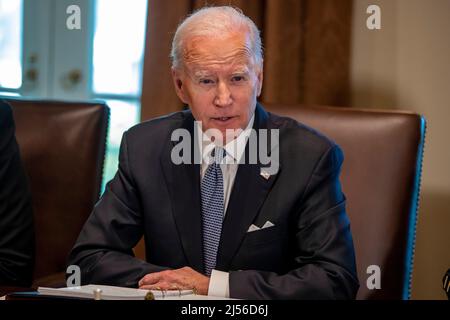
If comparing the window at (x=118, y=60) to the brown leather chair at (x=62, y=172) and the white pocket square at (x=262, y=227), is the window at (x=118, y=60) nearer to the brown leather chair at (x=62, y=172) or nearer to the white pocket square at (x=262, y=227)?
the brown leather chair at (x=62, y=172)

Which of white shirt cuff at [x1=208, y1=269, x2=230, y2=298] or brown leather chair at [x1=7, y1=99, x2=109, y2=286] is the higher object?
brown leather chair at [x1=7, y1=99, x2=109, y2=286]

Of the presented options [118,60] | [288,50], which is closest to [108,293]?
[288,50]

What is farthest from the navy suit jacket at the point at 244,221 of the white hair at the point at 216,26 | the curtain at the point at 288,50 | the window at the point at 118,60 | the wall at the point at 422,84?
the window at the point at 118,60

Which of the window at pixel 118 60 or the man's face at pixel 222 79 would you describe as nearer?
the man's face at pixel 222 79

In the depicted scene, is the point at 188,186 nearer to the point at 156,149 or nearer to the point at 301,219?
the point at 156,149

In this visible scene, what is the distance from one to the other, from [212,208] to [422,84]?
1.35 meters

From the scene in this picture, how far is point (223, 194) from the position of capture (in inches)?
77.7

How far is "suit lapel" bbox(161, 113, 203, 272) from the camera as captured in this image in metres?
1.96

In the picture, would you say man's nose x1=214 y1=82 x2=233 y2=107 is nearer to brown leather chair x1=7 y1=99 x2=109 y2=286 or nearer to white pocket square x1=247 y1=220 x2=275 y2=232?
white pocket square x1=247 y1=220 x2=275 y2=232

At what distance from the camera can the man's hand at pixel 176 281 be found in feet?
5.71

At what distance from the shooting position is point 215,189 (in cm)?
198

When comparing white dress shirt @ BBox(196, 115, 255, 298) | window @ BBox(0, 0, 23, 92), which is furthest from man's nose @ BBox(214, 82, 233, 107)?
window @ BBox(0, 0, 23, 92)

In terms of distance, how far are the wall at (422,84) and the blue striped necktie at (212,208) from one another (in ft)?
4.07

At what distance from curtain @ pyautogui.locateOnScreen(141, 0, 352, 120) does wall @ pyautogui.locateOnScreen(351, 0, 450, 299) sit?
5.0 inches
